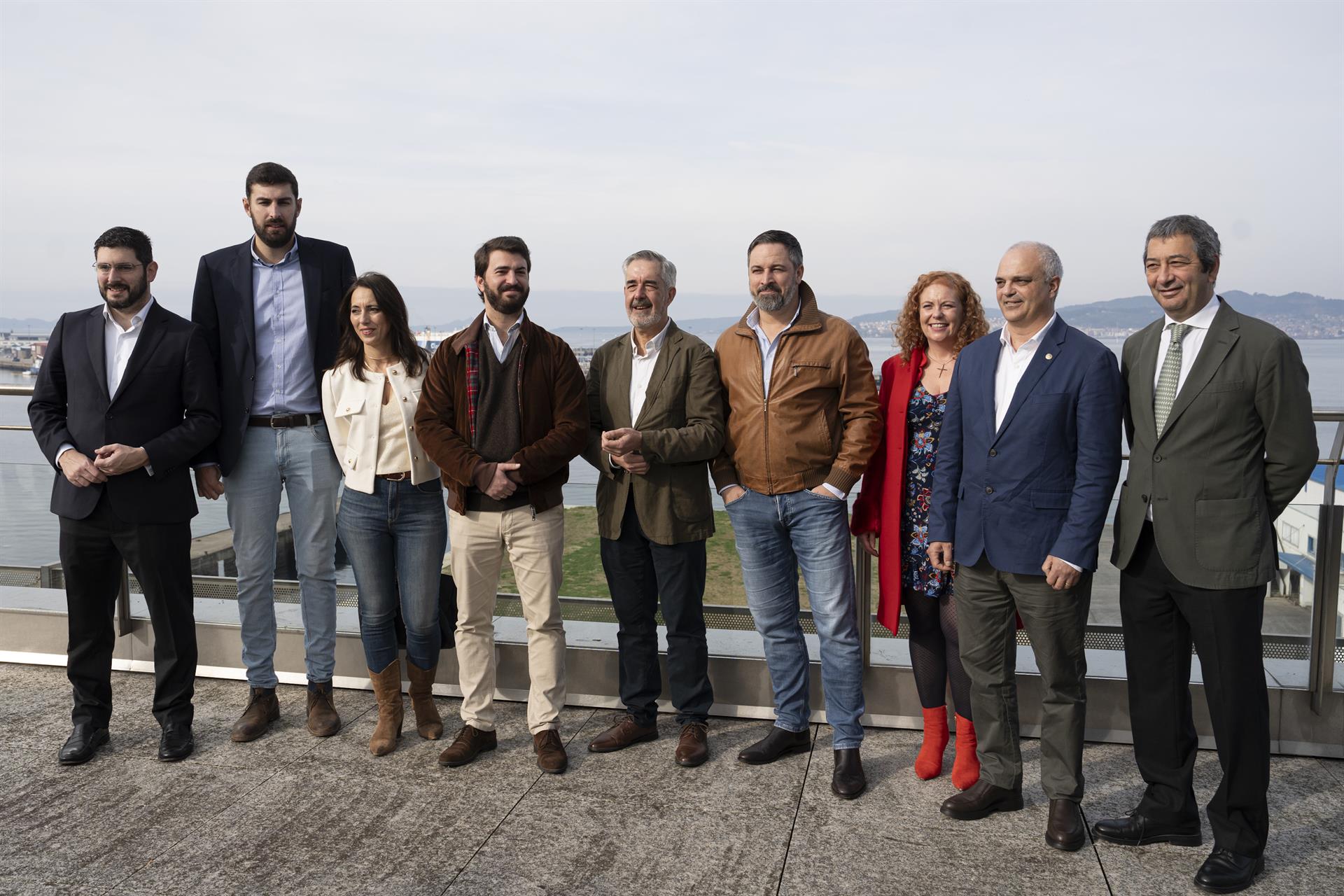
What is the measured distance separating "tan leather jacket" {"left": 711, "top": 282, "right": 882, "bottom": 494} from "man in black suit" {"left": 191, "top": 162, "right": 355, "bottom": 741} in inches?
67.2

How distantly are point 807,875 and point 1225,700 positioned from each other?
132 cm

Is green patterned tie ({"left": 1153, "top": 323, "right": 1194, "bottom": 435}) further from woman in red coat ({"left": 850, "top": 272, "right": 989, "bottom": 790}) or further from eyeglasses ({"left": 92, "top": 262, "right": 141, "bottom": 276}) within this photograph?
eyeglasses ({"left": 92, "top": 262, "right": 141, "bottom": 276})

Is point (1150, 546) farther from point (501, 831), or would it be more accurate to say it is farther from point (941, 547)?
point (501, 831)

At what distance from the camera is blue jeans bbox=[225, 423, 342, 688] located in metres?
3.75

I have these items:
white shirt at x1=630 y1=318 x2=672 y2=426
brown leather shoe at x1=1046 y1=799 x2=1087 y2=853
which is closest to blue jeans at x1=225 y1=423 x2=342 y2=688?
white shirt at x1=630 y1=318 x2=672 y2=426

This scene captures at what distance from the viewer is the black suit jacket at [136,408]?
3580 mm

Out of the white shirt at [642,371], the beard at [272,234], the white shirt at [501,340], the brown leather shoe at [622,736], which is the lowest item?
the brown leather shoe at [622,736]

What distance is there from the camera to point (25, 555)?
4711 millimetres

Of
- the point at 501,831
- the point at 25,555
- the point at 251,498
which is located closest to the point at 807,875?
the point at 501,831

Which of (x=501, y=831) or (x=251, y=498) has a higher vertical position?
(x=251, y=498)

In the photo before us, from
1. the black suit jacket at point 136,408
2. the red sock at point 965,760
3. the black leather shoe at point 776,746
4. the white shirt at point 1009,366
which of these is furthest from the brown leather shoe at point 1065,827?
the black suit jacket at point 136,408

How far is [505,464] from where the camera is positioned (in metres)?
3.39

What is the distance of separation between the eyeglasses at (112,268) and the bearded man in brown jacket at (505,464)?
48.3 inches

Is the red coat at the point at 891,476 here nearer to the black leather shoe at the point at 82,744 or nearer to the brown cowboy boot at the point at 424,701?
the brown cowboy boot at the point at 424,701
